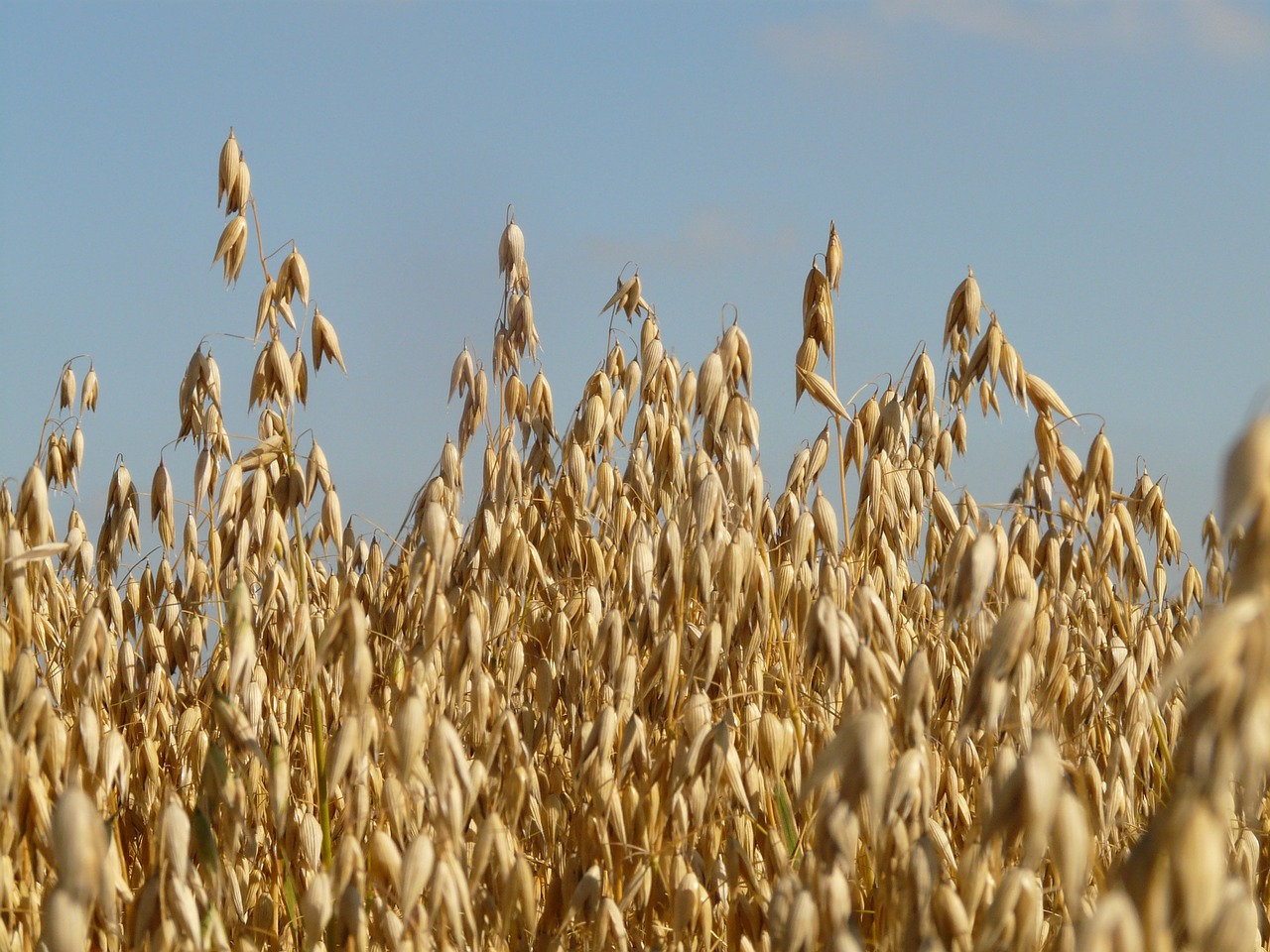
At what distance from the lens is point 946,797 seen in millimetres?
2023

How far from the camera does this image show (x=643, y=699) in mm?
1720

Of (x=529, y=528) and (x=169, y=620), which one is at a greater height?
(x=529, y=528)

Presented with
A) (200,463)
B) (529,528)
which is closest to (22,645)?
(200,463)

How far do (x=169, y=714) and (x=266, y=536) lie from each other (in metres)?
0.85

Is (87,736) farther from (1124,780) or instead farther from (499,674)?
(1124,780)

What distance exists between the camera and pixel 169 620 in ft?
8.43

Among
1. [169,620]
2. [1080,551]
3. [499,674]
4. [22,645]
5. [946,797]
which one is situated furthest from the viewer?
[169,620]

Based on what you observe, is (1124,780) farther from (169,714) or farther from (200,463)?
(169,714)

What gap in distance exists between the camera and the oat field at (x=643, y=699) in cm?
104

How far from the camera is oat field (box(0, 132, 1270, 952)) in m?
1.04

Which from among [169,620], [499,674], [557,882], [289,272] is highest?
[289,272]

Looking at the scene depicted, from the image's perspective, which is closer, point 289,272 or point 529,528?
point 289,272

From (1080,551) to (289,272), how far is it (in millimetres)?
1625

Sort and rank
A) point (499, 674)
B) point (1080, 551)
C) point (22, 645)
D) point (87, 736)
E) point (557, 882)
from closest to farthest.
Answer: point (22, 645), point (87, 736), point (557, 882), point (499, 674), point (1080, 551)
